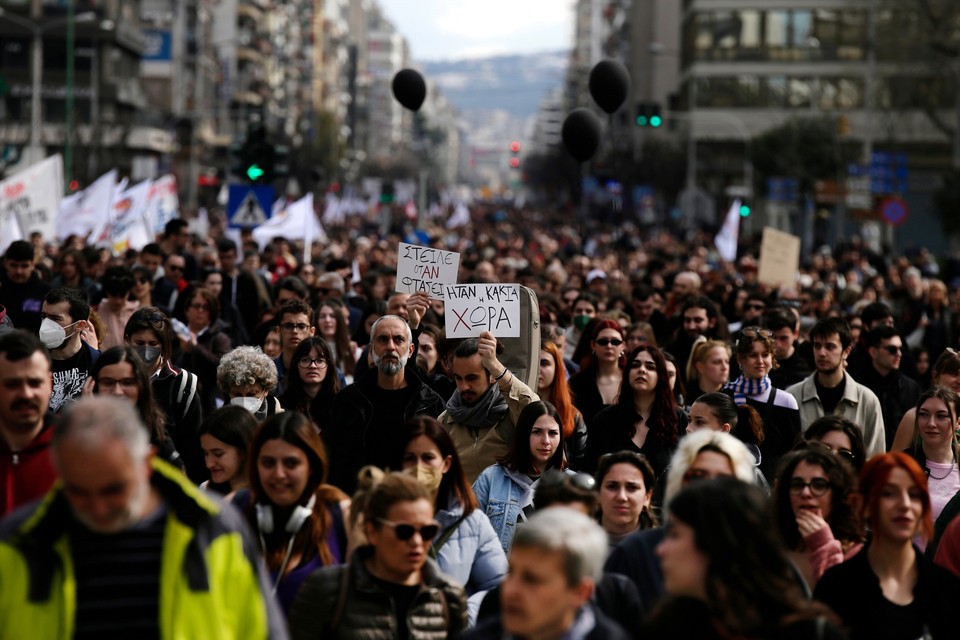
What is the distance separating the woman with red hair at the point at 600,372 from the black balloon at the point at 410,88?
7652 millimetres

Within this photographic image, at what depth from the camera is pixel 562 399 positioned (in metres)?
9.50

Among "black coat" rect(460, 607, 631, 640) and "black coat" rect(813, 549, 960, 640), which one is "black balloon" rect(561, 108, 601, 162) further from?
"black coat" rect(460, 607, 631, 640)

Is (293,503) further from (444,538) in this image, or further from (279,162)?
(279,162)

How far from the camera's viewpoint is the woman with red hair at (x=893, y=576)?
214 inches

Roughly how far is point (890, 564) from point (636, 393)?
12.0 feet

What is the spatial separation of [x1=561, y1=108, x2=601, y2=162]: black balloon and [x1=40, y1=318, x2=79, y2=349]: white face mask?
934 cm

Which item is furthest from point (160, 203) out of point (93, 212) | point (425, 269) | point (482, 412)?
point (482, 412)

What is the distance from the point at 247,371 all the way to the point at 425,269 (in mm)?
3462

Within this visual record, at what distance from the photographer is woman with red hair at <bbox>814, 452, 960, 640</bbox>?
214 inches

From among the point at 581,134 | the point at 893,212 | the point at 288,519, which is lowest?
the point at 288,519

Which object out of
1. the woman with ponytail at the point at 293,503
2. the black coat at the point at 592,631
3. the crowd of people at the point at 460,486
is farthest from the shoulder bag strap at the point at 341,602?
the black coat at the point at 592,631

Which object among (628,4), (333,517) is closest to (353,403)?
(333,517)

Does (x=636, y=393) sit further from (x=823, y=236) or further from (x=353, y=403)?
(x=823, y=236)

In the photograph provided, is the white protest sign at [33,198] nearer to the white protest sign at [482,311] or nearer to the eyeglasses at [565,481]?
the white protest sign at [482,311]
